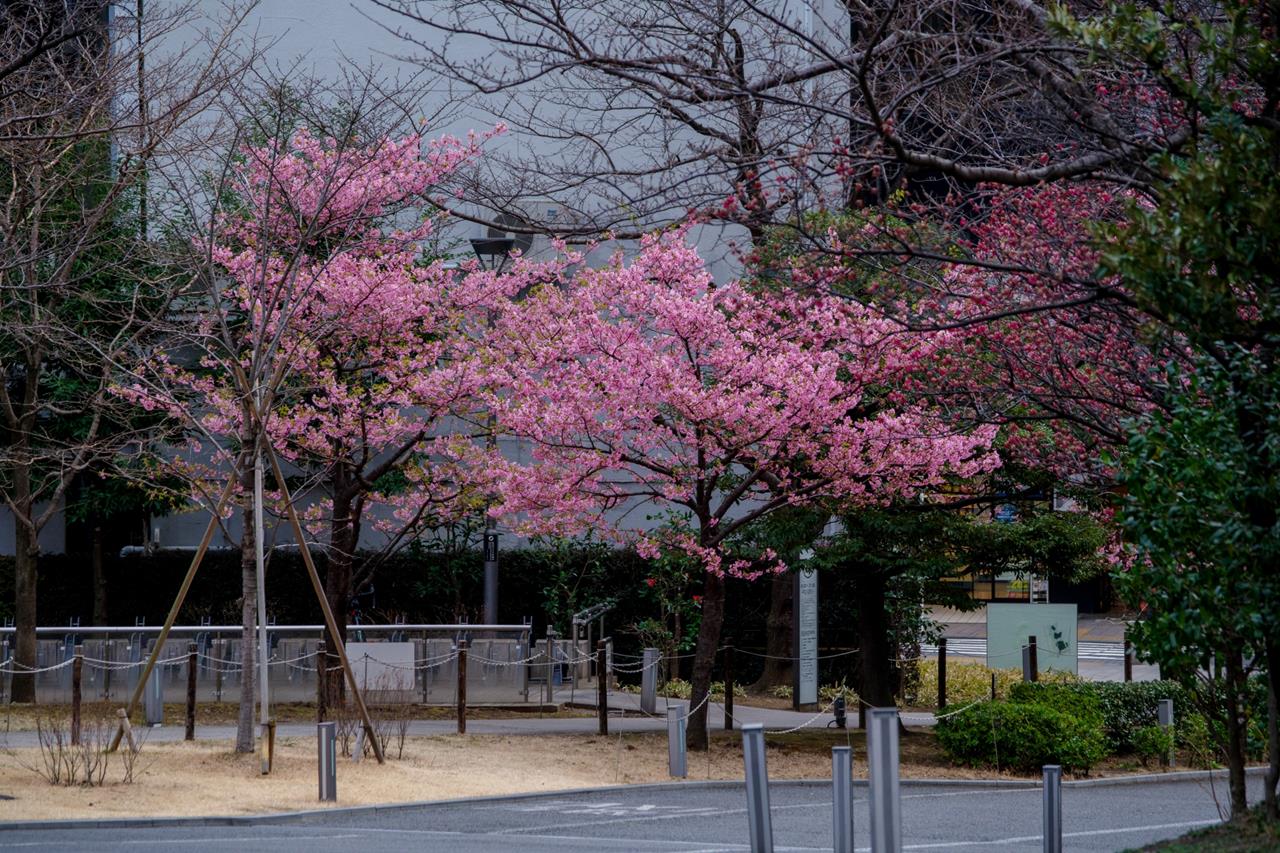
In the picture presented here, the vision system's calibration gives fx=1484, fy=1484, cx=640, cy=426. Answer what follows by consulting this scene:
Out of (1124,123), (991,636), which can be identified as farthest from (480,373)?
(1124,123)

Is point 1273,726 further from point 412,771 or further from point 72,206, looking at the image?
point 72,206

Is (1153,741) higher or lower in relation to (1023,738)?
lower

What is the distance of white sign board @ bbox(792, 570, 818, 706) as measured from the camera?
2388 cm

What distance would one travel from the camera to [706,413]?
17312 mm

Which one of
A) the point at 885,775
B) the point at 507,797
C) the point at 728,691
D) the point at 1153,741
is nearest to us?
the point at 885,775

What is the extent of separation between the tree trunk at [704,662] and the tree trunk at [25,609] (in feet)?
31.9

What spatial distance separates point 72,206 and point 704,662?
10.9 metres

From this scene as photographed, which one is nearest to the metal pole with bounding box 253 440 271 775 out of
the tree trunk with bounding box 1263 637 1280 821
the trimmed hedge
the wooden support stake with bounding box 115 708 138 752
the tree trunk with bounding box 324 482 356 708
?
the wooden support stake with bounding box 115 708 138 752

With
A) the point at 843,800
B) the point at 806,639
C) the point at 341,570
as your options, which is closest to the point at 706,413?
the point at 341,570

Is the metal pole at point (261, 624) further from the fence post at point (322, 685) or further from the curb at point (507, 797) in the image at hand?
the curb at point (507, 797)

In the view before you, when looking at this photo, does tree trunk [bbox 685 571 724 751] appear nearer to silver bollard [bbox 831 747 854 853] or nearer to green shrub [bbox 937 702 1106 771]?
green shrub [bbox 937 702 1106 771]

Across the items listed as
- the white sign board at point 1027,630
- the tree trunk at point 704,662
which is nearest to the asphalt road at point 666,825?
the tree trunk at point 704,662

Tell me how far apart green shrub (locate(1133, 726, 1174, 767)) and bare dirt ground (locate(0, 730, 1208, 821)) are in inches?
15.0

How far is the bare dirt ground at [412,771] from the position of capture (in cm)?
1341
